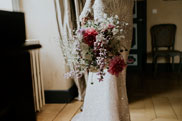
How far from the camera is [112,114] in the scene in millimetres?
2234

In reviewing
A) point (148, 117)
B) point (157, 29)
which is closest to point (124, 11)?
point (148, 117)

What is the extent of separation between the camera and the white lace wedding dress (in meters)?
2.26

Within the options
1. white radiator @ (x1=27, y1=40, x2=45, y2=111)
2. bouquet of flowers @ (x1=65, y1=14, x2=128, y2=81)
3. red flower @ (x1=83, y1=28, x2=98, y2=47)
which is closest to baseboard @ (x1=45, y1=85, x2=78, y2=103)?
white radiator @ (x1=27, y1=40, x2=45, y2=111)

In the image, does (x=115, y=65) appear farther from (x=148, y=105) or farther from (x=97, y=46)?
(x=148, y=105)

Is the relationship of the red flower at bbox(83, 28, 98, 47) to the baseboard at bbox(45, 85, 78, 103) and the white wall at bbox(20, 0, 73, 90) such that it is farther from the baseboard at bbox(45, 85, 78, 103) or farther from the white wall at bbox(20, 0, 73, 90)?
the baseboard at bbox(45, 85, 78, 103)

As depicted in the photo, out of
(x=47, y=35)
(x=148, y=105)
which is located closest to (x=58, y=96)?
(x=47, y=35)

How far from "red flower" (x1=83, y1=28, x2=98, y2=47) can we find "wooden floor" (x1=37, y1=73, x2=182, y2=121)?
119cm

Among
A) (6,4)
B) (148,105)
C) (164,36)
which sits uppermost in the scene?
(6,4)

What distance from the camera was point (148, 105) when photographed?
313cm

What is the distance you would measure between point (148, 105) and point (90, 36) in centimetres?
167

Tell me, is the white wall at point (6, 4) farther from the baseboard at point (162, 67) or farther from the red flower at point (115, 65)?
the baseboard at point (162, 67)

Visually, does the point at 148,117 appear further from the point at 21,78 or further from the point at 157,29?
the point at 157,29

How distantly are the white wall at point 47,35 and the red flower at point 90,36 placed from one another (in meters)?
1.25

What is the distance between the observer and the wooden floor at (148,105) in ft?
9.00
